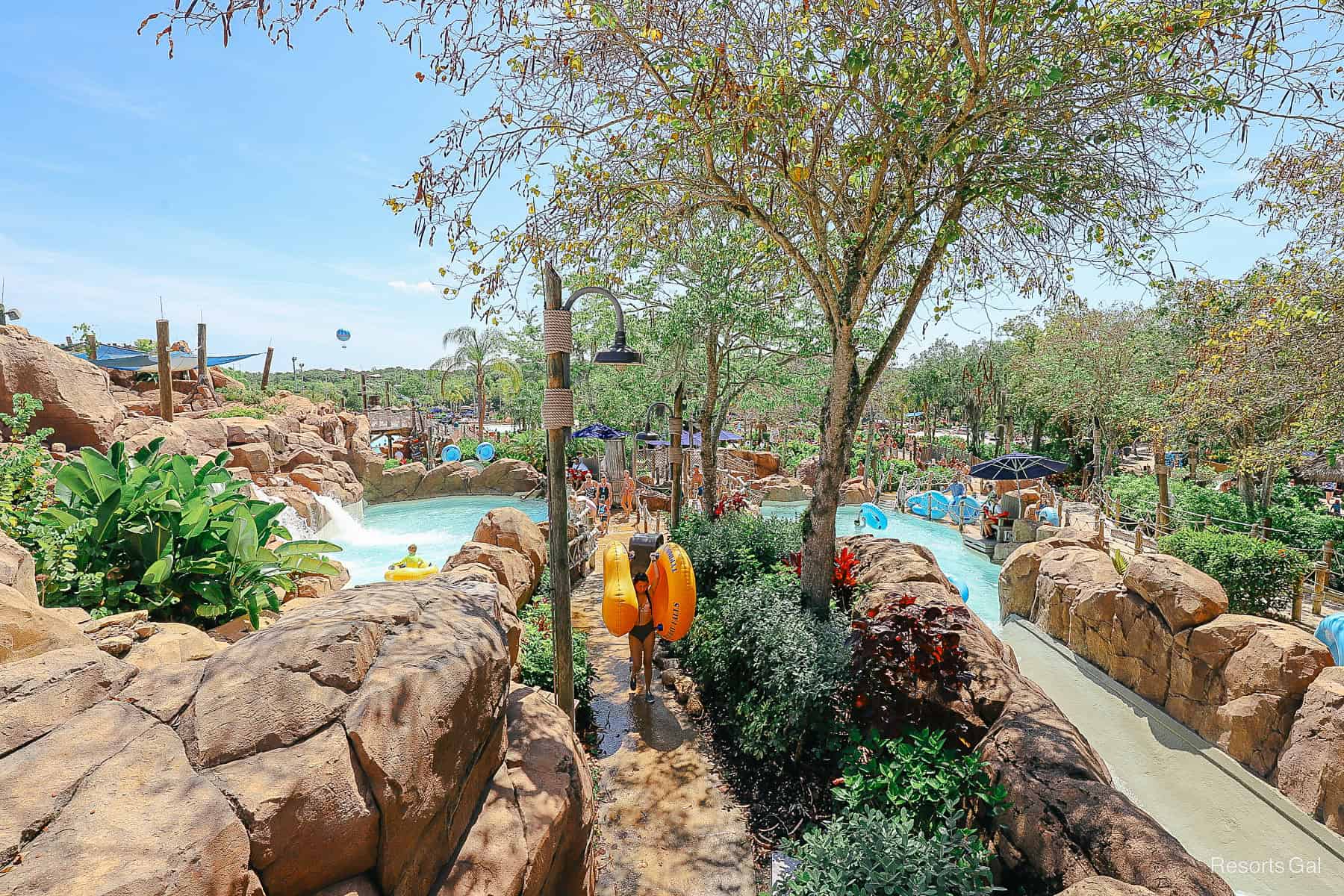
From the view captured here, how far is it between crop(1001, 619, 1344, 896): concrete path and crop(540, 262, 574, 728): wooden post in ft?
19.5

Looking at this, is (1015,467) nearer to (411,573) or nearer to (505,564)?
(505,564)

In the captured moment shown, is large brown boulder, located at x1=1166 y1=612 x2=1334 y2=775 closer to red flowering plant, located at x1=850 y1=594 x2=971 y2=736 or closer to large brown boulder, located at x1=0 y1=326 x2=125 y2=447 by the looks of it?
red flowering plant, located at x1=850 y1=594 x2=971 y2=736

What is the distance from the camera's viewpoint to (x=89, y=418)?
9.23 metres

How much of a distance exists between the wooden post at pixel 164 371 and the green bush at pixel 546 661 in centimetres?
1366

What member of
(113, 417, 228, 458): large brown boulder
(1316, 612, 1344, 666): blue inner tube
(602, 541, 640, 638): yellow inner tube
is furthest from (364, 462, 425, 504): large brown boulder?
(1316, 612, 1344, 666): blue inner tube

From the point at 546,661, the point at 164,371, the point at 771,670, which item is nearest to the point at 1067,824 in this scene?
the point at 771,670

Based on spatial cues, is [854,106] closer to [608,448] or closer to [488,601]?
[488,601]

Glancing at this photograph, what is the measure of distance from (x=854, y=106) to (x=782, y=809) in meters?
5.78

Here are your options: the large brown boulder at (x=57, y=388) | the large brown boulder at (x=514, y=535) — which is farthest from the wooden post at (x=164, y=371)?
the large brown boulder at (x=514, y=535)

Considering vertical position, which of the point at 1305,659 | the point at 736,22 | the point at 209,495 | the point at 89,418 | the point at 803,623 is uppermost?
the point at 736,22

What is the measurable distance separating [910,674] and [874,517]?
16.0 meters

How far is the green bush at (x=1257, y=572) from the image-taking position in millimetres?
9078

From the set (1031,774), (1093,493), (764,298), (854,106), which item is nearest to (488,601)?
(1031,774)

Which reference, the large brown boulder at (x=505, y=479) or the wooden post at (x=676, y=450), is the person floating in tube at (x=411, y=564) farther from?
the large brown boulder at (x=505, y=479)
